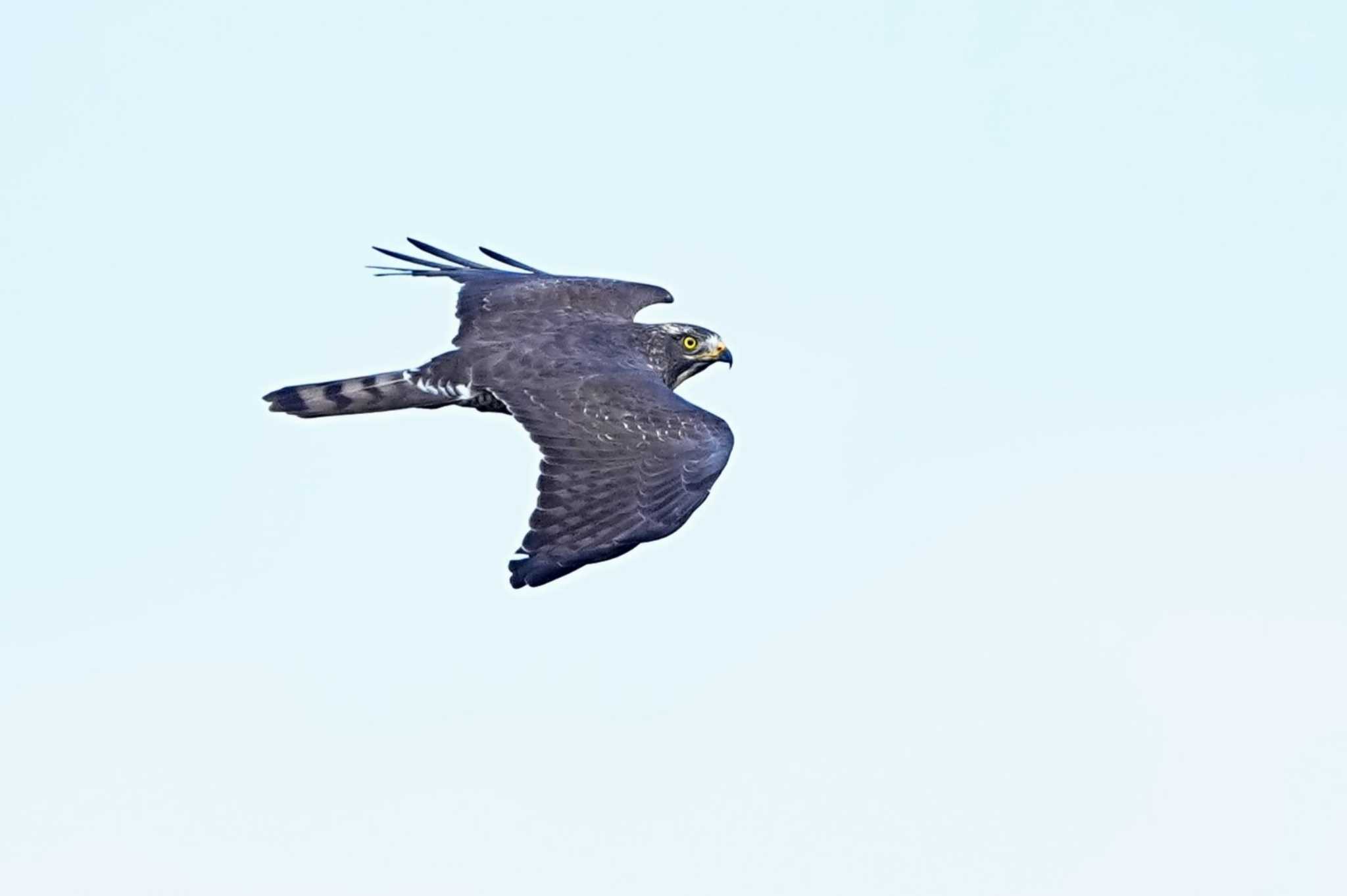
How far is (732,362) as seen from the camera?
23.7 m

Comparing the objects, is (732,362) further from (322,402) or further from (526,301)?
(322,402)

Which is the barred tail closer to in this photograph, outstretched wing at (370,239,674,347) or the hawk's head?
outstretched wing at (370,239,674,347)

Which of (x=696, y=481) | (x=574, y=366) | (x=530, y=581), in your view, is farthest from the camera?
(x=574, y=366)

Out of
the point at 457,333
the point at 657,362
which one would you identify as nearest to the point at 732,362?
the point at 657,362

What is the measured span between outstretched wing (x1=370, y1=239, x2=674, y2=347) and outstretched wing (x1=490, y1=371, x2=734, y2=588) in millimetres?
1701

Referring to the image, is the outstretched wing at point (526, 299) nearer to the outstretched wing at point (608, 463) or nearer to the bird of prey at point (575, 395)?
the bird of prey at point (575, 395)

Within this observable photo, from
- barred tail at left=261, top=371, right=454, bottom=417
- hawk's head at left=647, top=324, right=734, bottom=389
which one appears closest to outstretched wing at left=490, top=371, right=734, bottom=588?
barred tail at left=261, top=371, right=454, bottom=417

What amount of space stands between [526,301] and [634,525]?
5151 mm

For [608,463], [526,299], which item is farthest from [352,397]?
[608,463]

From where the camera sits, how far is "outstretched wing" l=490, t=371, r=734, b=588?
18578 mm

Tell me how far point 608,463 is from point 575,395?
1.21m

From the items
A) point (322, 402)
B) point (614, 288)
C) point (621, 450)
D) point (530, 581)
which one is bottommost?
point (530, 581)

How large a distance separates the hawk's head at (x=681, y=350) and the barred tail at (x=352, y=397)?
2253 mm

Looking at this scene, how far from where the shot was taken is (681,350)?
911 inches
